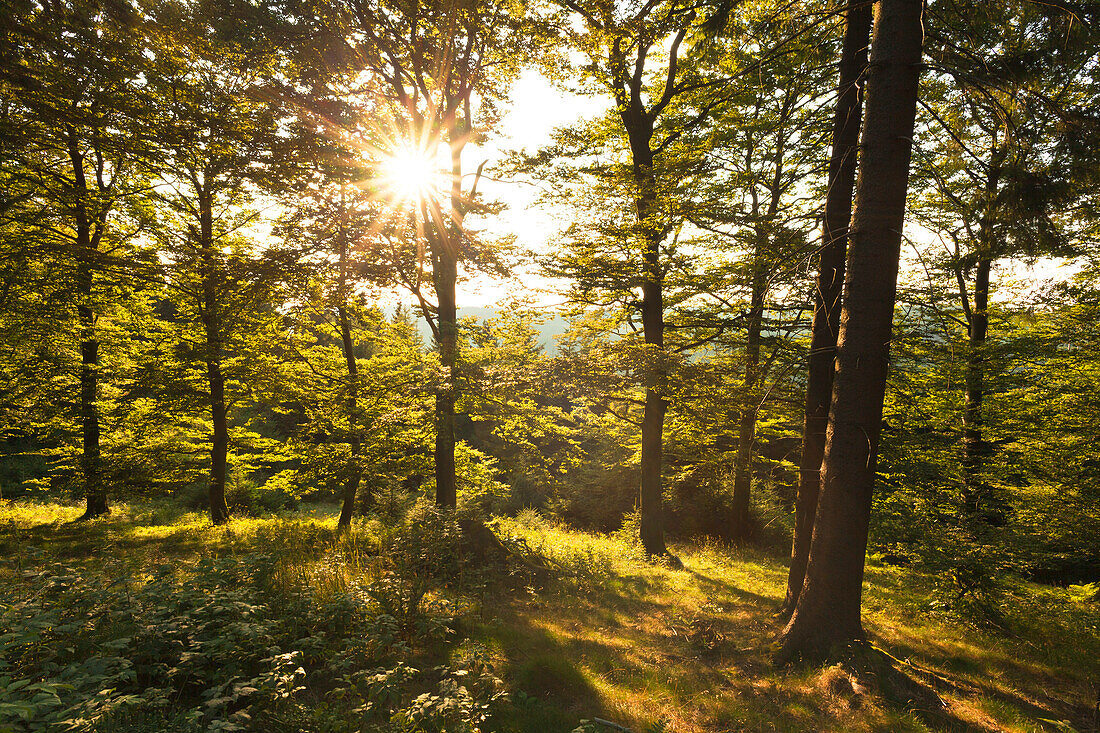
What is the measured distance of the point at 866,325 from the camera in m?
5.27

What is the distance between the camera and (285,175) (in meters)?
7.39

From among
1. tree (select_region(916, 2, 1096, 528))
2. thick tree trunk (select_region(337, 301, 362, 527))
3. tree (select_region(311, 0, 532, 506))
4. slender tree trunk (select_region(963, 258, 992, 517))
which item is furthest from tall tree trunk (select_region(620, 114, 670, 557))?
thick tree trunk (select_region(337, 301, 362, 527))

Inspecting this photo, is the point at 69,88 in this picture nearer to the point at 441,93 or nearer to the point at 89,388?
the point at 441,93

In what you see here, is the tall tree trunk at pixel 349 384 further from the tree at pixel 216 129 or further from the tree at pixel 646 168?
the tree at pixel 646 168

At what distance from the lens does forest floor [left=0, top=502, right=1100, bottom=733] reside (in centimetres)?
450

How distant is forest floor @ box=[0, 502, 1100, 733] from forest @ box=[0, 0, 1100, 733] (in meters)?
0.07

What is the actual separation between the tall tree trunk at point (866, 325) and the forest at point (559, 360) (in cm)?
3

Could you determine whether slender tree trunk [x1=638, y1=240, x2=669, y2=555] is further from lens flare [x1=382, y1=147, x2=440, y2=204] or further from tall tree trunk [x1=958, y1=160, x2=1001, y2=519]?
tall tree trunk [x1=958, y1=160, x2=1001, y2=519]

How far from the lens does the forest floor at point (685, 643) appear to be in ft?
14.8

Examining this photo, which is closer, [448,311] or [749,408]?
[749,408]

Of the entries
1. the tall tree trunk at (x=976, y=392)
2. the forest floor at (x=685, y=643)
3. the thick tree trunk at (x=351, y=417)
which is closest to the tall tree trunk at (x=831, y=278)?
the forest floor at (x=685, y=643)

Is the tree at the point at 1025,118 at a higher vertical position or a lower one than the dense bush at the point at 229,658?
higher

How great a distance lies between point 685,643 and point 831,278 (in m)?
5.77

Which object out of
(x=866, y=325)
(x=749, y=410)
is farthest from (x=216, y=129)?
(x=749, y=410)
